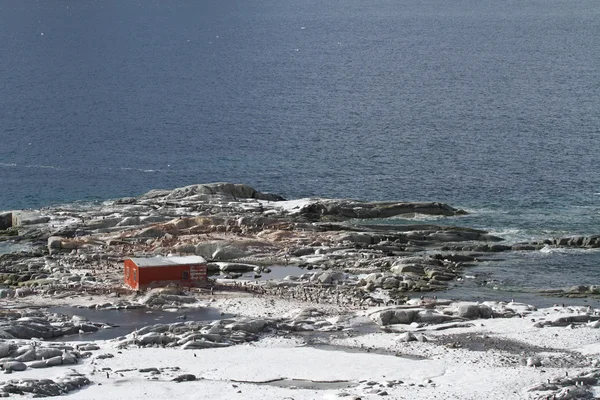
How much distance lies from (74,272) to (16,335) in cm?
2270

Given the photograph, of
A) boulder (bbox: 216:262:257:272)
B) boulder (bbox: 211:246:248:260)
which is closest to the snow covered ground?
boulder (bbox: 216:262:257:272)

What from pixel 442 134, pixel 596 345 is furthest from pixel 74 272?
pixel 442 134

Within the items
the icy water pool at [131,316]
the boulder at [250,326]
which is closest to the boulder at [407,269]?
the icy water pool at [131,316]

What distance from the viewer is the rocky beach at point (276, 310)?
80062 mm

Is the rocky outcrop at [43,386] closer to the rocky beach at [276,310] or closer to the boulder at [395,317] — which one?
the rocky beach at [276,310]

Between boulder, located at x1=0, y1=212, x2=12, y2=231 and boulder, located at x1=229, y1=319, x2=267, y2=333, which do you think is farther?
boulder, located at x1=0, y1=212, x2=12, y2=231

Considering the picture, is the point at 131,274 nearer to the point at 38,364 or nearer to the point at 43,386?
the point at 38,364

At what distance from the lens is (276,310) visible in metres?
99.6

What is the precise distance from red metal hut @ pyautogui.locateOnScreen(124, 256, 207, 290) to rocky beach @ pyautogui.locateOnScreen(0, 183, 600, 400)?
1290 mm

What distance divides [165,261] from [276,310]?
1430 centimetres

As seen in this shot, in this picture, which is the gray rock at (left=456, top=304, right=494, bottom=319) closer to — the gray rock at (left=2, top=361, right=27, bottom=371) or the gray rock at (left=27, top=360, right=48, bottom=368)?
the gray rock at (left=27, top=360, right=48, bottom=368)

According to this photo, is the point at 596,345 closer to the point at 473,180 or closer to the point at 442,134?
the point at 473,180

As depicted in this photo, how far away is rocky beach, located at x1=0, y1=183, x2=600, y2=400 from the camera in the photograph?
80.1 meters

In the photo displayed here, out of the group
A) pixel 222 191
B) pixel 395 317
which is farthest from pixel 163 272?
pixel 222 191
